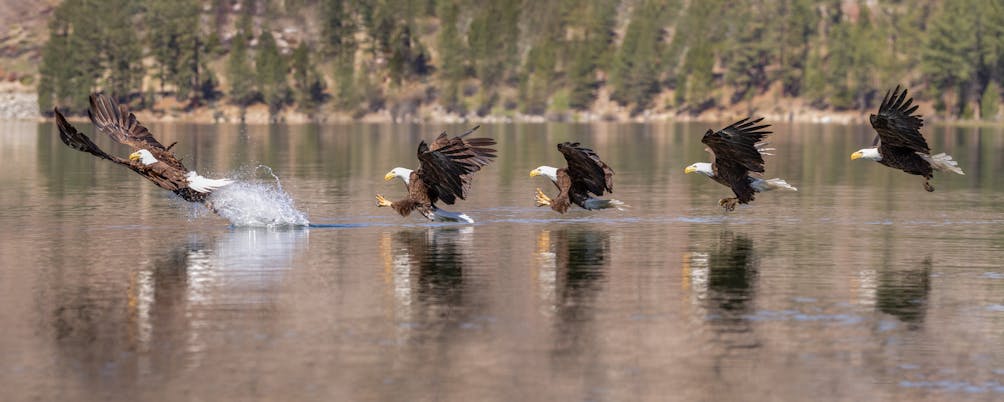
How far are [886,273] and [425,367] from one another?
1126 cm

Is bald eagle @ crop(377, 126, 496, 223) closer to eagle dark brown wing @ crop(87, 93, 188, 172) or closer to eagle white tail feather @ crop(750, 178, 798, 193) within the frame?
eagle dark brown wing @ crop(87, 93, 188, 172)

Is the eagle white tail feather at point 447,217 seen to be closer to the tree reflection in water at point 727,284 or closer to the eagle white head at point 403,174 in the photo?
the eagle white head at point 403,174

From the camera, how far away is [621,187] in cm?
5047

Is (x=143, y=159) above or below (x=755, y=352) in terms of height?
above

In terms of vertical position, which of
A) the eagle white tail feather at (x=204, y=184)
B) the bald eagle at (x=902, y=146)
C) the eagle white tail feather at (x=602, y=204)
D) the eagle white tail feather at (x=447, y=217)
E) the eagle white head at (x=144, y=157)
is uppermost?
the bald eagle at (x=902, y=146)

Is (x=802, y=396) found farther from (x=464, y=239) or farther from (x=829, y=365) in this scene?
(x=464, y=239)

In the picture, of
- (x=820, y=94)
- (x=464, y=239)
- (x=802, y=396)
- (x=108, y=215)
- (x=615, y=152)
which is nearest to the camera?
(x=802, y=396)

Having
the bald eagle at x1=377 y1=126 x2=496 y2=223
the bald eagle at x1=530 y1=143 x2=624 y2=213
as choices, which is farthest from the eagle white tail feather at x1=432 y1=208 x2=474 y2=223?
the bald eagle at x1=530 y1=143 x2=624 y2=213

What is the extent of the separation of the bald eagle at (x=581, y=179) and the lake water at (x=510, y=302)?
750 mm

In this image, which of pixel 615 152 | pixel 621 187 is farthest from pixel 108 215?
pixel 615 152

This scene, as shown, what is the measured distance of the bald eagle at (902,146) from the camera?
33531 mm

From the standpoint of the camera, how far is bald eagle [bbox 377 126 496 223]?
3097 centimetres

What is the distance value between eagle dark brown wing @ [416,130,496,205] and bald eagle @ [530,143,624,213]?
1342 mm

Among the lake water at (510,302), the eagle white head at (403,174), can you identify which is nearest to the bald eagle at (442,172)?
the eagle white head at (403,174)
